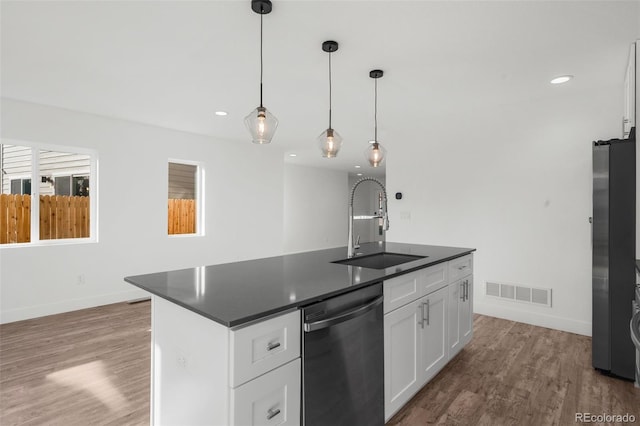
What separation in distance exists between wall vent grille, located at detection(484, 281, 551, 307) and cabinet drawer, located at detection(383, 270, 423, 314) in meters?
2.37

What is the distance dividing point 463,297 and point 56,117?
4.85m

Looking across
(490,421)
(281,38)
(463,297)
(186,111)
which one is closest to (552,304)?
(463,297)

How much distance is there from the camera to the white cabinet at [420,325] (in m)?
1.87

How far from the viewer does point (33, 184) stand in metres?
3.90

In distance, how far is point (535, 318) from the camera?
3703 millimetres

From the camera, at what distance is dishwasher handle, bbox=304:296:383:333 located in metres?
1.37

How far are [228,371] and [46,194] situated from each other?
166 inches

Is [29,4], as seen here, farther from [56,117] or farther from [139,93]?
[56,117]

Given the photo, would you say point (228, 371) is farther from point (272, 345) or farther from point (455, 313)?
point (455, 313)

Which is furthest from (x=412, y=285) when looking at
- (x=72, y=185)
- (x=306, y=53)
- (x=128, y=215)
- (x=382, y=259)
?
(x=72, y=185)

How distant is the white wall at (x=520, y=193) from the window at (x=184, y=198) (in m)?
3.36

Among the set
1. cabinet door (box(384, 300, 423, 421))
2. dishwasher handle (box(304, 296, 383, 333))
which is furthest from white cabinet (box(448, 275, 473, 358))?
dishwasher handle (box(304, 296, 383, 333))

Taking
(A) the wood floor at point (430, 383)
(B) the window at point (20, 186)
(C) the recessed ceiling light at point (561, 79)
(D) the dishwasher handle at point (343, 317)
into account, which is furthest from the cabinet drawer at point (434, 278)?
(B) the window at point (20, 186)

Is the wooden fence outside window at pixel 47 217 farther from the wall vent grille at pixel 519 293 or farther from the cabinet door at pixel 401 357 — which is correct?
the wall vent grille at pixel 519 293
